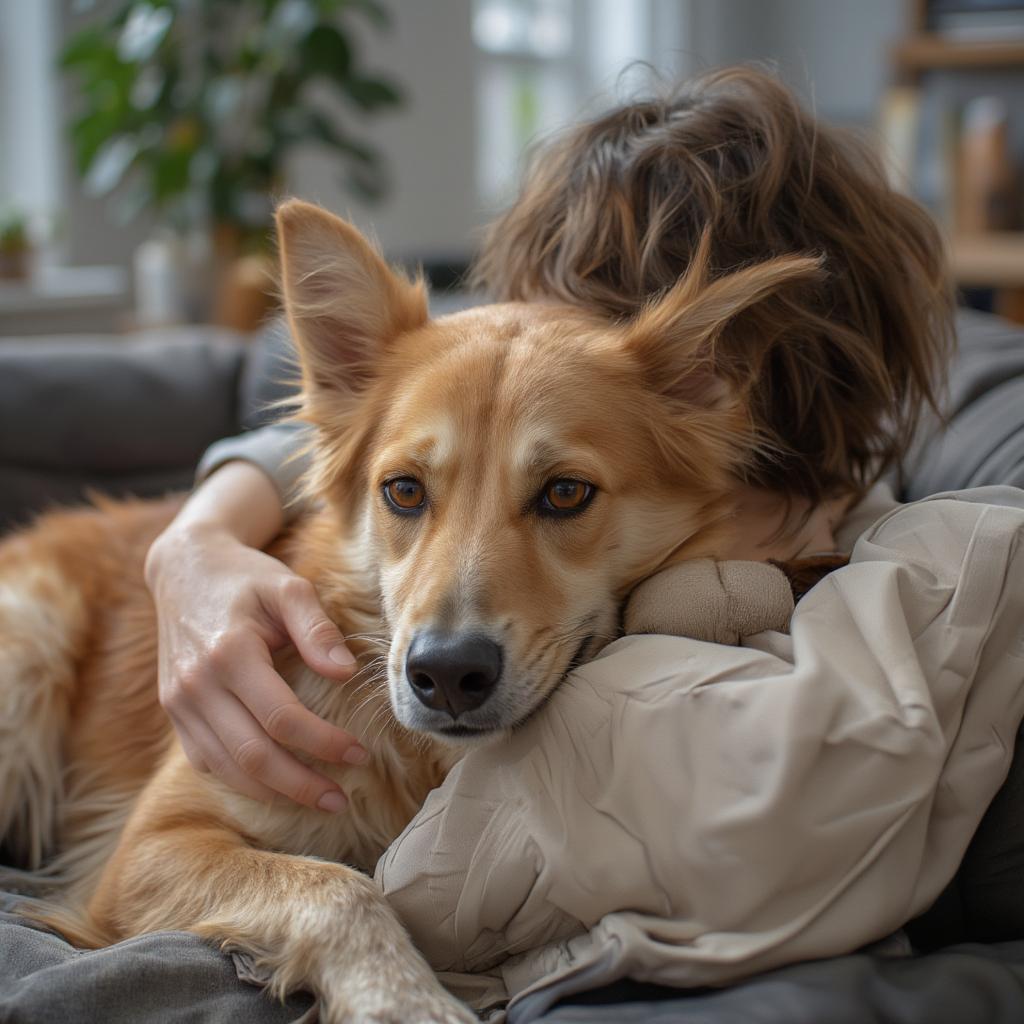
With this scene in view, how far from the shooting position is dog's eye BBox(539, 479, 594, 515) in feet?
4.45

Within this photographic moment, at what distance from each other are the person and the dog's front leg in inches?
3.8

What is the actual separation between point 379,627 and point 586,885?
0.55 meters

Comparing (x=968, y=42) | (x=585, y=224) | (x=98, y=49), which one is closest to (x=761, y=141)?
(x=585, y=224)

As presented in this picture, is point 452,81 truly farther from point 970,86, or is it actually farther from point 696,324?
point 696,324

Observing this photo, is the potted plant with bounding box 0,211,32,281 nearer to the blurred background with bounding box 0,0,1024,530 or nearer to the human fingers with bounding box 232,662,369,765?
the blurred background with bounding box 0,0,1024,530

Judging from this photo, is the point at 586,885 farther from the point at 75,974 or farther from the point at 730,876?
the point at 75,974

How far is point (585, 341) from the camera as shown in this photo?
144 centimetres

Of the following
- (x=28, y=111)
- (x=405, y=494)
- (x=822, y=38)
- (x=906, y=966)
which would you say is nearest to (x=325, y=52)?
(x=28, y=111)

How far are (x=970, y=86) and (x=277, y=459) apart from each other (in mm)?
6136

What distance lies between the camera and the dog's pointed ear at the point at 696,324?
1.33 metres

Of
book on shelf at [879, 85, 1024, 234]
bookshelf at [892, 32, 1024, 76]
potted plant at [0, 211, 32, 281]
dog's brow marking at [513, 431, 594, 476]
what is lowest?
dog's brow marking at [513, 431, 594, 476]

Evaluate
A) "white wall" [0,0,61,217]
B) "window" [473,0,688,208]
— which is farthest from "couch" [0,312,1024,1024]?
"window" [473,0,688,208]

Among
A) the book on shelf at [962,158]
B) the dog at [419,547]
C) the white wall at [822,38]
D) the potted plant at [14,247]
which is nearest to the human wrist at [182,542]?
the dog at [419,547]

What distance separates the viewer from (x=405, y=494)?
1.44m
